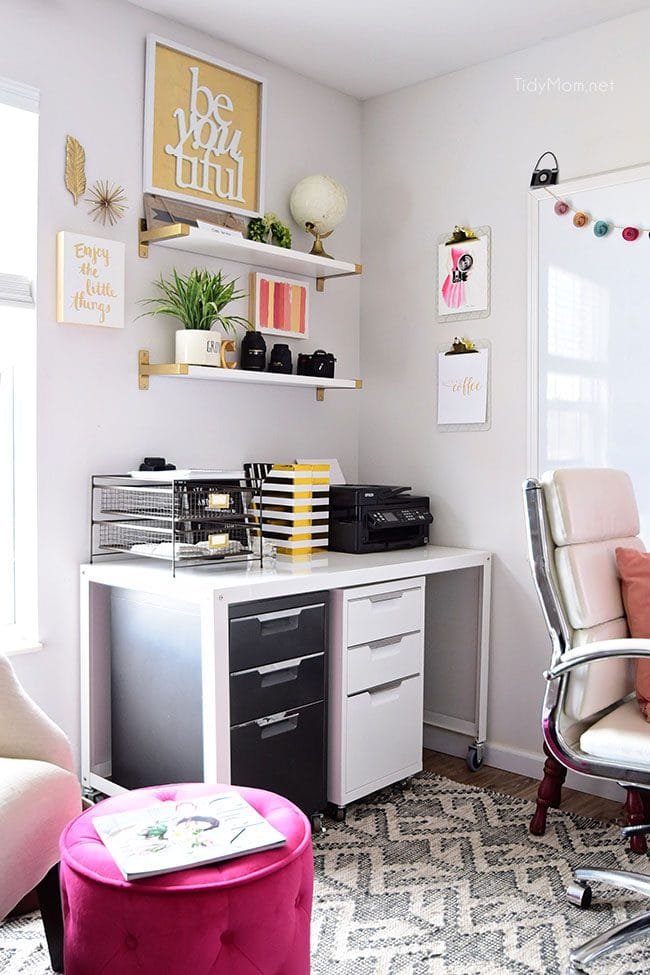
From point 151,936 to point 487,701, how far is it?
1.98 m

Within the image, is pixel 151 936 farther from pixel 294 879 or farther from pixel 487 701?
pixel 487 701

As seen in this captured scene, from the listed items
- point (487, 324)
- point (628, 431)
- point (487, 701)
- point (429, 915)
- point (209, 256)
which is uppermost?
point (209, 256)

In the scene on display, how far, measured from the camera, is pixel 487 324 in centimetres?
317

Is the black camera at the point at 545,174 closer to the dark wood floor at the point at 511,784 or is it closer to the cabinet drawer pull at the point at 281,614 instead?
the cabinet drawer pull at the point at 281,614

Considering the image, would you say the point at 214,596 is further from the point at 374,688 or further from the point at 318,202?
the point at 318,202

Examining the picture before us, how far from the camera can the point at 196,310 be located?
110 inches

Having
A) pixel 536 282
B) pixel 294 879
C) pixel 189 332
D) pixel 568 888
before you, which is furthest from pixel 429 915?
pixel 536 282

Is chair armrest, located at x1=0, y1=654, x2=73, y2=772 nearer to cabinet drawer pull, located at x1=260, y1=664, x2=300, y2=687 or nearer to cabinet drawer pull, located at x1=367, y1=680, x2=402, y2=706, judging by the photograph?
cabinet drawer pull, located at x1=260, y1=664, x2=300, y2=687

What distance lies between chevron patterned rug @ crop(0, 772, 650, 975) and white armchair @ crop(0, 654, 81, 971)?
9.6 inches

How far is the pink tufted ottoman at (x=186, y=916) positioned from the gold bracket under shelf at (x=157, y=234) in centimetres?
181

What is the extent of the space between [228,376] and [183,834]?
1.62 meters

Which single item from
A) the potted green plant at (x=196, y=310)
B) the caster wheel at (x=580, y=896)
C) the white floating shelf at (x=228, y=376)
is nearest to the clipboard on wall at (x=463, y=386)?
the white floating shelf at (x=228, y=376)

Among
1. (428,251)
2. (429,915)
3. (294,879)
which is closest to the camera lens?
(294,879)

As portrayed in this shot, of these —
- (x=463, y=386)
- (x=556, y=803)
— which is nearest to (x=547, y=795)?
(x=556, y=803)
